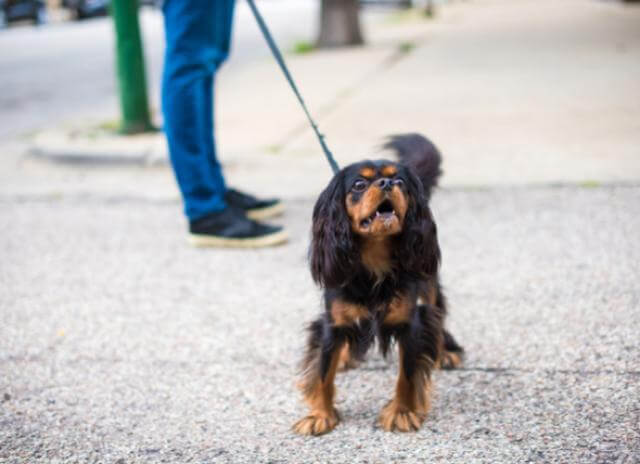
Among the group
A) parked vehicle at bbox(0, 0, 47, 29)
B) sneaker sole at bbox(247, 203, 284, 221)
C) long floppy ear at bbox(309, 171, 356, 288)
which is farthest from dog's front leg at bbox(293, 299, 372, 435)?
parked vehicle at bbox(0, 0, 47, 29)

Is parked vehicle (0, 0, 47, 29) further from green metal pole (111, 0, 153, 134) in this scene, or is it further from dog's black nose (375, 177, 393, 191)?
dog's black nose (375, 177, 393, 191)

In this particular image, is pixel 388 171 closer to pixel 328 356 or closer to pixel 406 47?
pixel 328 356

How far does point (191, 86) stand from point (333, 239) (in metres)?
2.08

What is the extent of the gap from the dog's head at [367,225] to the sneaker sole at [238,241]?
1836 millimetres

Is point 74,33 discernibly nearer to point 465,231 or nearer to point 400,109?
point 400,109

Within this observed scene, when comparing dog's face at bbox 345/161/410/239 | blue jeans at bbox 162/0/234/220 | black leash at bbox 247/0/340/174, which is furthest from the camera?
blue jeans at bbox 162/0/234/220

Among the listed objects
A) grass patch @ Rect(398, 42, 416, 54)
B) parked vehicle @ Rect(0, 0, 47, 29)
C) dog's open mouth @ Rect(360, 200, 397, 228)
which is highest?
dog's open mouth @ Rect(360, 200, 397, 228)

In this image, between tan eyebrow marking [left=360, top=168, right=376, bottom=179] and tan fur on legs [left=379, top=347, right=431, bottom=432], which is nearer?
tan eyebrow marking [left=360, top=168, right=376, bottom=179]

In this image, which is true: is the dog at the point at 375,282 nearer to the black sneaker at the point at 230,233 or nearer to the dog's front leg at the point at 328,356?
the dog's front leg at the point at 328,356

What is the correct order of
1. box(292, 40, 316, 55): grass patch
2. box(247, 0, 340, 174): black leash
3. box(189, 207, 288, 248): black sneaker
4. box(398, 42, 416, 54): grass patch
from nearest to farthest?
box(247, 0, 340, 174): black leash
box(189, 207, 288, 248): black sneaker
box(398, 42, 416, 54): grass patch
box(292, 40, 316, 55): grass patch

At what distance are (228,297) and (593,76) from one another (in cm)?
612

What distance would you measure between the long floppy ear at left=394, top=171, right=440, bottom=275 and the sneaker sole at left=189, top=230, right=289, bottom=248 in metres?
1.92

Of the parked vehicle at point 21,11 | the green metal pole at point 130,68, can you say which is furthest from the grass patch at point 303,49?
the parked vehicle at point 21,11

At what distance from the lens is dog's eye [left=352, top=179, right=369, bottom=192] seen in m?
2.45
